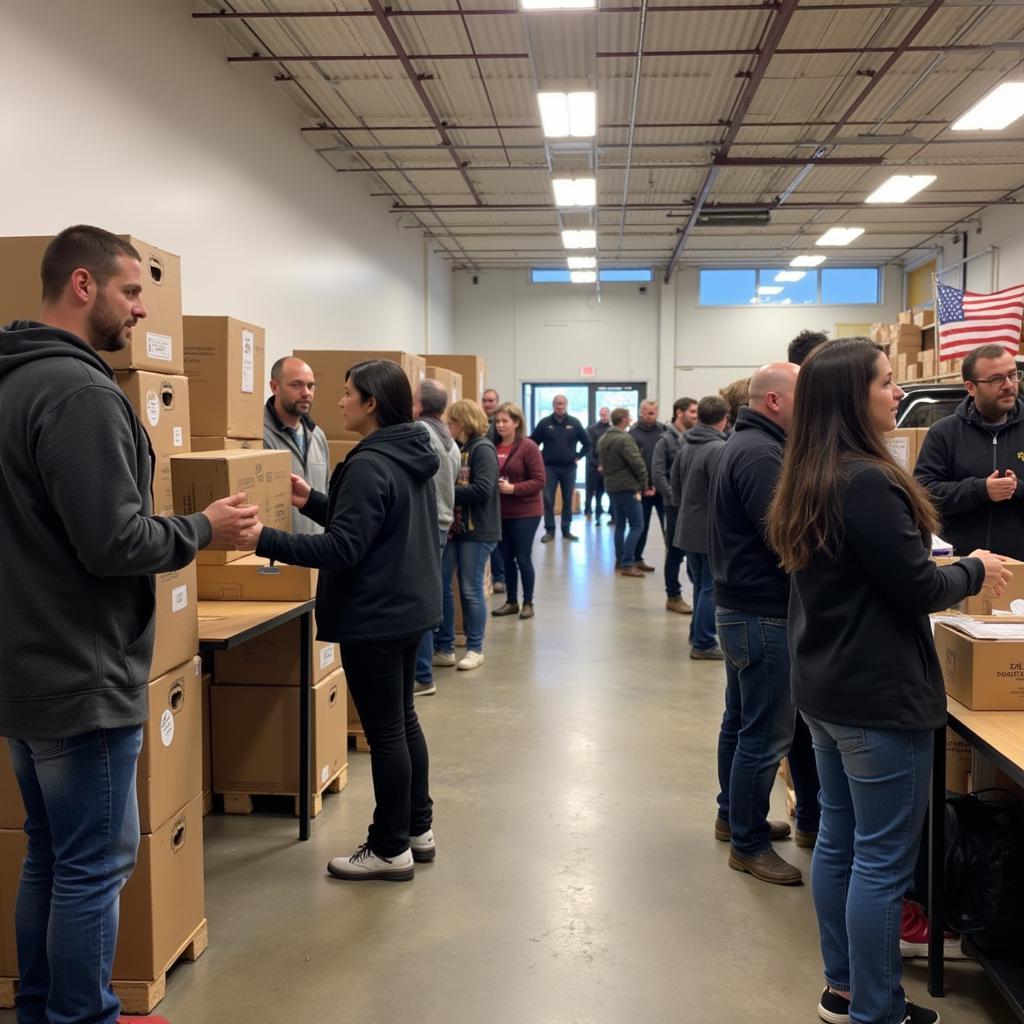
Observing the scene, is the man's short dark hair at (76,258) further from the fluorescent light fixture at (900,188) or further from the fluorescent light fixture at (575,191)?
the fluorescent light fixture at (900,188)

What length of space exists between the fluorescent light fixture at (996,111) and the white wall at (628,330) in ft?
23.0

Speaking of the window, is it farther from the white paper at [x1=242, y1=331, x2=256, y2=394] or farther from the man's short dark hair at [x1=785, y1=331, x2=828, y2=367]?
the white paper at [x1=242, y1=331, x2=256, y2=394]

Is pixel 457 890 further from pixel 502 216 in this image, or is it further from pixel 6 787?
pixel 502 216

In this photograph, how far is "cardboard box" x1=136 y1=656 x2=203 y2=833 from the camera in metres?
2.08

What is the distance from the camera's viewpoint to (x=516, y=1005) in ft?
7.01

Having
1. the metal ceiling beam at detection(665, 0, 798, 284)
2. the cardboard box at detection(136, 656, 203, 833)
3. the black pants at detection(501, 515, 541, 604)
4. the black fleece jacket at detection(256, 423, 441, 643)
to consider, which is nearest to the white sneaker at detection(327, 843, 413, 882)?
the cardboard box at detection(136, 656, 203, 833)

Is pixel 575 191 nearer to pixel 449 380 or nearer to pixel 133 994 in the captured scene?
pixel 449 380

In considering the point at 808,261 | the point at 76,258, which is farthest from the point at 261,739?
the point at 808,261

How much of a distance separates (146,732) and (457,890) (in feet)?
3.62

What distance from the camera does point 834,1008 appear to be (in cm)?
204

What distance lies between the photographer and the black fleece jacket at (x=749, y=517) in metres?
2.45

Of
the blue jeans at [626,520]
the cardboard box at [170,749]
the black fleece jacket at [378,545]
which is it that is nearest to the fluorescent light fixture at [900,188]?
the blue jeans at [626,520]

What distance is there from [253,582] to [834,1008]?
208 cm

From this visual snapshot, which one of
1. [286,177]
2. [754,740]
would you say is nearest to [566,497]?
[286,177]
